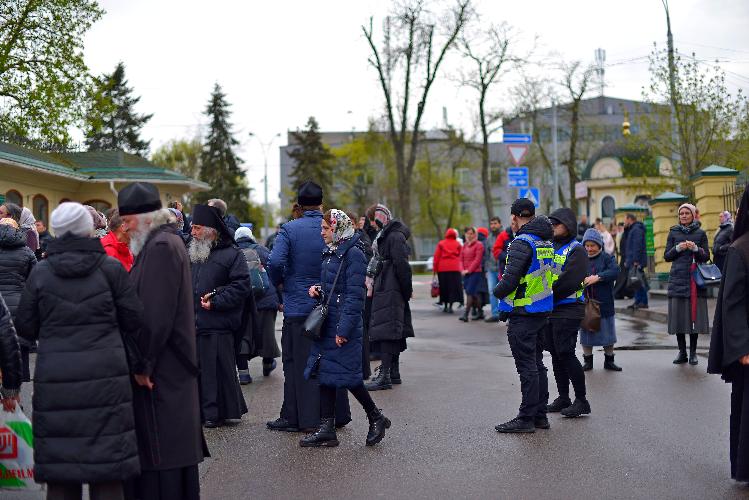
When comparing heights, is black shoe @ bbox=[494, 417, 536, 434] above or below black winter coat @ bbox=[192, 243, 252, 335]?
below

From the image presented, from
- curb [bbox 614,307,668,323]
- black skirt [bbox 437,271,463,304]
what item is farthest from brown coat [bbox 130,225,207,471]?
black skirt [bbox 437,271,463,304]

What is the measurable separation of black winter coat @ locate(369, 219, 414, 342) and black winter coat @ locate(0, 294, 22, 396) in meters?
5.89

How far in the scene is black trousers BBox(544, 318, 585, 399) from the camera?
900 centimetres

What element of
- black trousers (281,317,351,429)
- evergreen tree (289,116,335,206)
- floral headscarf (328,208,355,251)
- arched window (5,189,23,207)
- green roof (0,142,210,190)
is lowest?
black trousers (281,317,351,429)

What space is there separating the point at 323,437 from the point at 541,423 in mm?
2018

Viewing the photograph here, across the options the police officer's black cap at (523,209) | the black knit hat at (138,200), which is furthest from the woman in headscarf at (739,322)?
the black knit hat at (138,200)

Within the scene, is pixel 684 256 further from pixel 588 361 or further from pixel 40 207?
pixel 40 207

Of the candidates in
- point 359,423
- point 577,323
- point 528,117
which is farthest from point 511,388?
point 528,117

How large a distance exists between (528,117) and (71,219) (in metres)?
51.9

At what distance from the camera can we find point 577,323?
9203 mm

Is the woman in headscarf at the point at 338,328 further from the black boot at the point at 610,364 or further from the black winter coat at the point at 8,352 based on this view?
the black boot at the point at 610,364

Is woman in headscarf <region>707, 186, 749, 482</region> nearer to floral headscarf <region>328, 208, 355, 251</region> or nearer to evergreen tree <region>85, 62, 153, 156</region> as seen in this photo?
floral headscarf <region>328, 208, 355, 251</region>

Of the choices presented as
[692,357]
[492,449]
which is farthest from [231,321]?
[692,357]

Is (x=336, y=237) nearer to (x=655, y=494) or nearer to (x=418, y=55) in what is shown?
(x=655, y=494)
